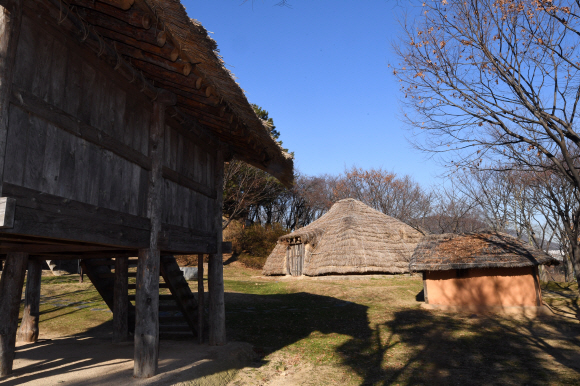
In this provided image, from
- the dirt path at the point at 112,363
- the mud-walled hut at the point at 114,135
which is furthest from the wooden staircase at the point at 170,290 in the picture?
the dirt path at the point at 112,363

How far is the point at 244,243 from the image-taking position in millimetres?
31625

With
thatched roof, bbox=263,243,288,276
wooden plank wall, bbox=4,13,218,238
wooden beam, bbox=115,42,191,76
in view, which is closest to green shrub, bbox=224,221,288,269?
thatched roof, bbox=263,243,288,276

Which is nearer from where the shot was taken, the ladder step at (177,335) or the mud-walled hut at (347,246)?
the ladder step at (177,335)

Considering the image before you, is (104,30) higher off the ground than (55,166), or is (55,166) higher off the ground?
(104,30)

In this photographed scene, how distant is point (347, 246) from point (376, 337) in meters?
13.0

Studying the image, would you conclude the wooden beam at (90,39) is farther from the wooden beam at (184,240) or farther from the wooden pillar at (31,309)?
the wooden pillar at (31,309)

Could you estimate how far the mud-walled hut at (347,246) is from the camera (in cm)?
2159

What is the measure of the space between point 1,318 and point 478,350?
8.73m

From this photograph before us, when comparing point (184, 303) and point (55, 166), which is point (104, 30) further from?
point (184, 303)

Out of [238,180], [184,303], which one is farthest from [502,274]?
[238,180]

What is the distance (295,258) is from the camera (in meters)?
25.0

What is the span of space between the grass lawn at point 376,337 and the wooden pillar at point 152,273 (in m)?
1.70

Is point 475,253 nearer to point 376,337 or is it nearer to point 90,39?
point 376,337

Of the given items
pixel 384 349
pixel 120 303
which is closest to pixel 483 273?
pixel 384 349
